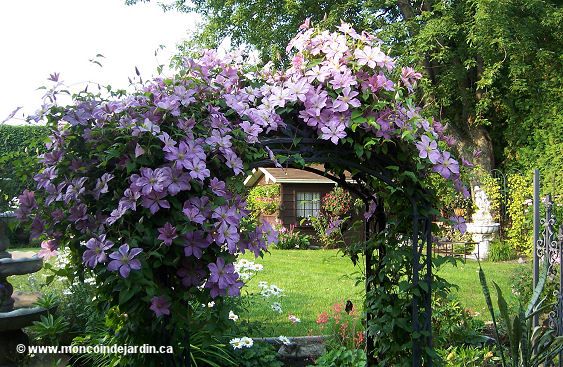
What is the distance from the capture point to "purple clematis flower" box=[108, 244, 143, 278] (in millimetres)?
1850

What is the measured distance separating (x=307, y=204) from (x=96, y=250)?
548 inches

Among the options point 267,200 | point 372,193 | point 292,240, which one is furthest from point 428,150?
point 267,200

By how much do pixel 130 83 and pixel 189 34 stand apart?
1381 cm

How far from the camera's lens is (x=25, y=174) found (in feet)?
7.42

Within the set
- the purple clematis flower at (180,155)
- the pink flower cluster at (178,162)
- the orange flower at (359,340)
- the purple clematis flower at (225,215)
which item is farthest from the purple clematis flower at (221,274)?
the orange flower at (359,340)

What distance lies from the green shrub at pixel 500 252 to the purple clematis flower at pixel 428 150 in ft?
31.6

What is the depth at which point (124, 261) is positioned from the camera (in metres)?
1.87

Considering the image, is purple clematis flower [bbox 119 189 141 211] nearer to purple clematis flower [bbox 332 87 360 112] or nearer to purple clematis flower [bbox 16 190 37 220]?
purple clematis flower [bbox 16 190 37 220]

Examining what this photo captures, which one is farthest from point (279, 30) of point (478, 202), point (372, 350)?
point (372, 350)

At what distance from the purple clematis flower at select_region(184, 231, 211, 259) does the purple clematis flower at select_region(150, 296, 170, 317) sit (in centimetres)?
19

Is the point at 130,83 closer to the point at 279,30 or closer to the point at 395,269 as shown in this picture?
the point at 395,269

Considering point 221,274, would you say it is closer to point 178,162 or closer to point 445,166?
point 178,162

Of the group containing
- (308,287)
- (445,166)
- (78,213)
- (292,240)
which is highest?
(445,166)

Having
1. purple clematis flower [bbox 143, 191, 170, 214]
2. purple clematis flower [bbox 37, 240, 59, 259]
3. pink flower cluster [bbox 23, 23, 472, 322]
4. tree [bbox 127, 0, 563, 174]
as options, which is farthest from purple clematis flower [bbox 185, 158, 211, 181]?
tree [bbox 127, 0, 563, 174]
